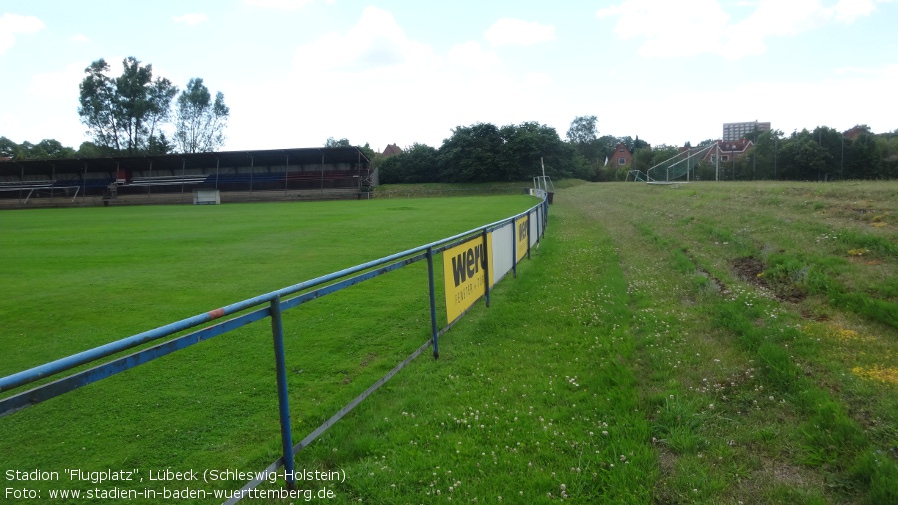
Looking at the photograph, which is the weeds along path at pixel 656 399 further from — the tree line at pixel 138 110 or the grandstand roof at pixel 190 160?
the tree line at pixel 138 110

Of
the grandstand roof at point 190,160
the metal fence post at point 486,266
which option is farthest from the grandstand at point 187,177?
the metal fence post at point 486,266

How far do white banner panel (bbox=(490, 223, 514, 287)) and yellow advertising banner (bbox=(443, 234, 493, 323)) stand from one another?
414mm

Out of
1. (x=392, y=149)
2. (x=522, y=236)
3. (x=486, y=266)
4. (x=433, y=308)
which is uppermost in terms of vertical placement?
(x=392, y=149)

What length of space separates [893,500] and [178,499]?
3.61 m

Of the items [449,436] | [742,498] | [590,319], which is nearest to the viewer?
[742,498]

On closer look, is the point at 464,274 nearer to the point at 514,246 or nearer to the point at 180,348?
the point at 514,246

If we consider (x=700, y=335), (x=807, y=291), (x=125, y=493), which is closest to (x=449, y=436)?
(x=125, y=493)

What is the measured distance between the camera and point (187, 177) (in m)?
53.2

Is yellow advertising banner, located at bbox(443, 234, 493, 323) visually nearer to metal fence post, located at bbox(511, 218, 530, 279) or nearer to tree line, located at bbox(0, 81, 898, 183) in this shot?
metal fence post, located at bbox(511, 218, 530, 279)

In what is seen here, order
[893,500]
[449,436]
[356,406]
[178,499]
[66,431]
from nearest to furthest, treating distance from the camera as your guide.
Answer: [893,500] < [178,499] < [449,436] < [66,431] < [356,406]

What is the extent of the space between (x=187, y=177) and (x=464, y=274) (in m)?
55.1

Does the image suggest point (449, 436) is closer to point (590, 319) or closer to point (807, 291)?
point (590, 319)

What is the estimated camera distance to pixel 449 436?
3.37m

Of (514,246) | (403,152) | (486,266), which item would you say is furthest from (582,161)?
(486,266)
